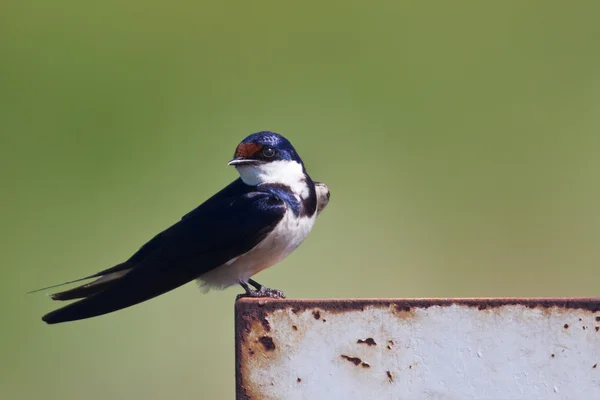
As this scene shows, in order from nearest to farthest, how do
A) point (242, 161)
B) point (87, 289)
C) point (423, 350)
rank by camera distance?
point (423, 350) < point (87, 289) < point (242, 161)

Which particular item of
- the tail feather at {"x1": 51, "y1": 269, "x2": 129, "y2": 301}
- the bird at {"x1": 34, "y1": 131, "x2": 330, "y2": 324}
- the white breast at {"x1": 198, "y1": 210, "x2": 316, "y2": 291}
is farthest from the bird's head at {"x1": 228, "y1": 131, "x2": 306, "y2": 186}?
the tail feather at {"x1": 51, "y1": 269, "x2": 129, "y2": 301}

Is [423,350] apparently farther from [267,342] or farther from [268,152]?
[268,152]

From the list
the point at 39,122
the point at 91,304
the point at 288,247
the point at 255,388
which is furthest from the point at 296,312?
the point at 39,122

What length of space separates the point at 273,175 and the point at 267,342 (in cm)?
122

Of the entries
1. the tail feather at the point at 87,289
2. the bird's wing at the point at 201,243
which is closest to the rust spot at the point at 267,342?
the bird's wing at the point at 201,243

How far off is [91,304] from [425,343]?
3.35 feet

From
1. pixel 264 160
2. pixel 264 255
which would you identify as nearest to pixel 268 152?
pixel 264 160

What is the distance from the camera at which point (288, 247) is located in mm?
2320

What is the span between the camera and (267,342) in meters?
1.22

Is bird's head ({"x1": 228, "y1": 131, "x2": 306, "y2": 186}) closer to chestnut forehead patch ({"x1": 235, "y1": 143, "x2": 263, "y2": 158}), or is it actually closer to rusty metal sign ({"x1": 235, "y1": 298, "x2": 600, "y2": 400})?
chestnut forehead patch ({"x1": 235, "y1": 143, "x2": 263, "y2": 158})

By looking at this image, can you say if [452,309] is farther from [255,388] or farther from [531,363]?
[255,388]

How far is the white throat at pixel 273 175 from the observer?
241cm

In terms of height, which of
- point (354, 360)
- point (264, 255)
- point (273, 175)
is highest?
point (273, 175)

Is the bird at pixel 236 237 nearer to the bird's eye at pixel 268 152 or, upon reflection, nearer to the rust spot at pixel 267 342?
the bird's eye at pixel 268 152
